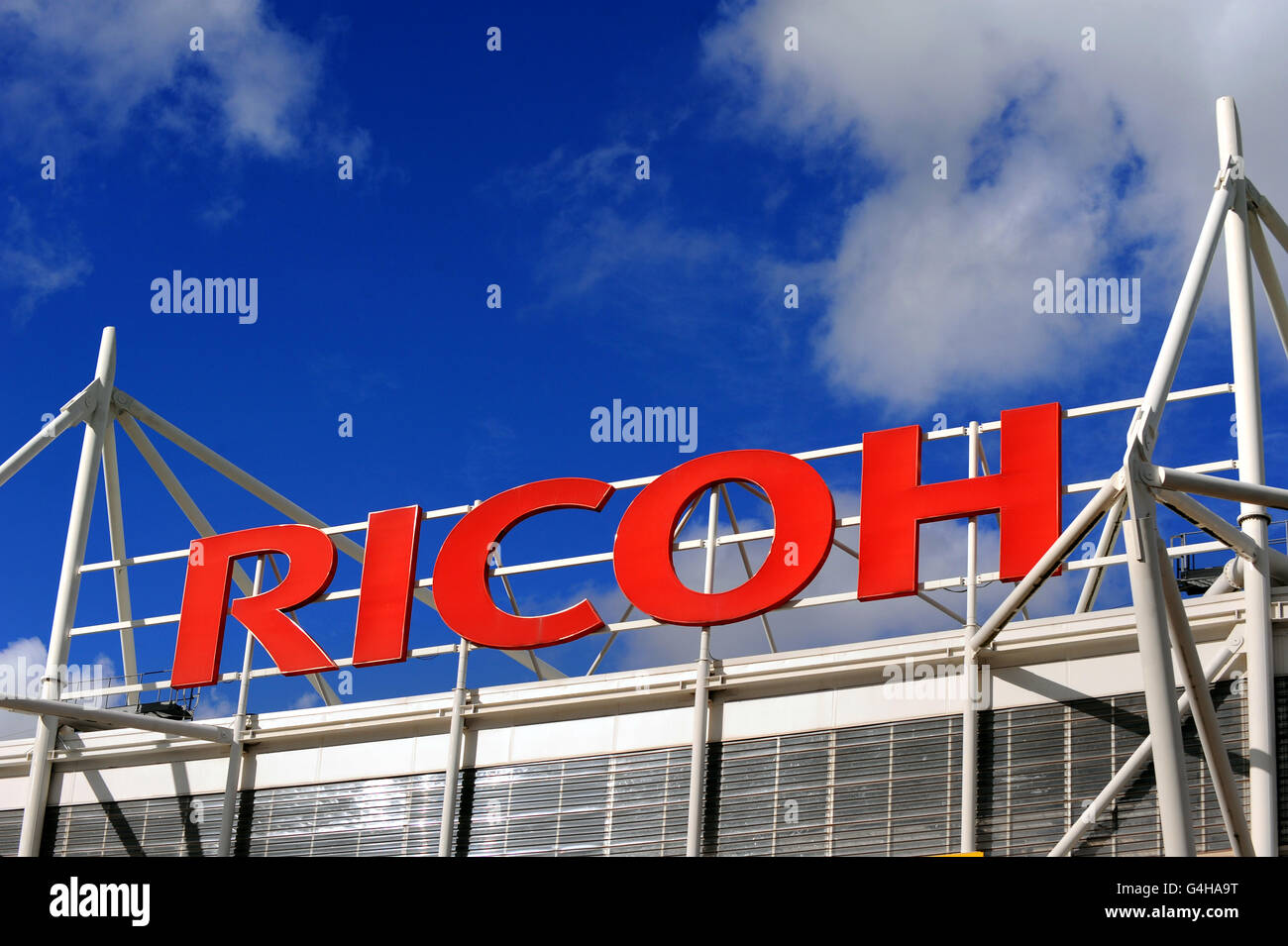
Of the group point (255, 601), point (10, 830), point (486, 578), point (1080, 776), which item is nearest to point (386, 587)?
point (486, 578)

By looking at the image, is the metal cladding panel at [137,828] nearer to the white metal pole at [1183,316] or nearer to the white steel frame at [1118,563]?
the white steel frame at [1118,563]

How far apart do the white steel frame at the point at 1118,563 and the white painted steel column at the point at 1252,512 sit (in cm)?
2

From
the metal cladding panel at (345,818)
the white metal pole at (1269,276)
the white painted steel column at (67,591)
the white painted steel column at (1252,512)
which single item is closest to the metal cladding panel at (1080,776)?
the white painted steel column at (1252,512)

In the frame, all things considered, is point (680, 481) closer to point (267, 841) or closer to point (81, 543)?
point (267, 841)

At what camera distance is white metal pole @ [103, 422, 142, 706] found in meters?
29.3

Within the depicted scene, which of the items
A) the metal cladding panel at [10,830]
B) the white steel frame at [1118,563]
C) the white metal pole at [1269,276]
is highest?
the white metal pole at [1269,276]

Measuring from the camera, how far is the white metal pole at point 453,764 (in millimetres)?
22031

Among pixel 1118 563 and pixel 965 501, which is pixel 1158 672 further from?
pixel 965 501

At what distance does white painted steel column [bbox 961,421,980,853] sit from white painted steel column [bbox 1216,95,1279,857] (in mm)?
3300

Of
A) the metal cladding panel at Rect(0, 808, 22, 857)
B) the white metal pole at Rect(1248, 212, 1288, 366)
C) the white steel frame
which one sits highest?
the white metal pole at Rect(1248, 212, 1288, 366)

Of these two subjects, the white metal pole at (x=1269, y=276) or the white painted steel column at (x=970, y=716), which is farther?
the white metal pole at (x=1269, y=276)

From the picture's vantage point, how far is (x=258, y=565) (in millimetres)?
27031

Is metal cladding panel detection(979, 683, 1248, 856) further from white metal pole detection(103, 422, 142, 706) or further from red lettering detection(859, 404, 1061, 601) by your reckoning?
white metal pole detection(103, 422, 142, 706)

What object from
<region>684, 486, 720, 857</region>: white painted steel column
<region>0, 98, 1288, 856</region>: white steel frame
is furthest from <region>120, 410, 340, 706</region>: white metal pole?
<region>684, 486, 720, 857</region>: white painted steel column
